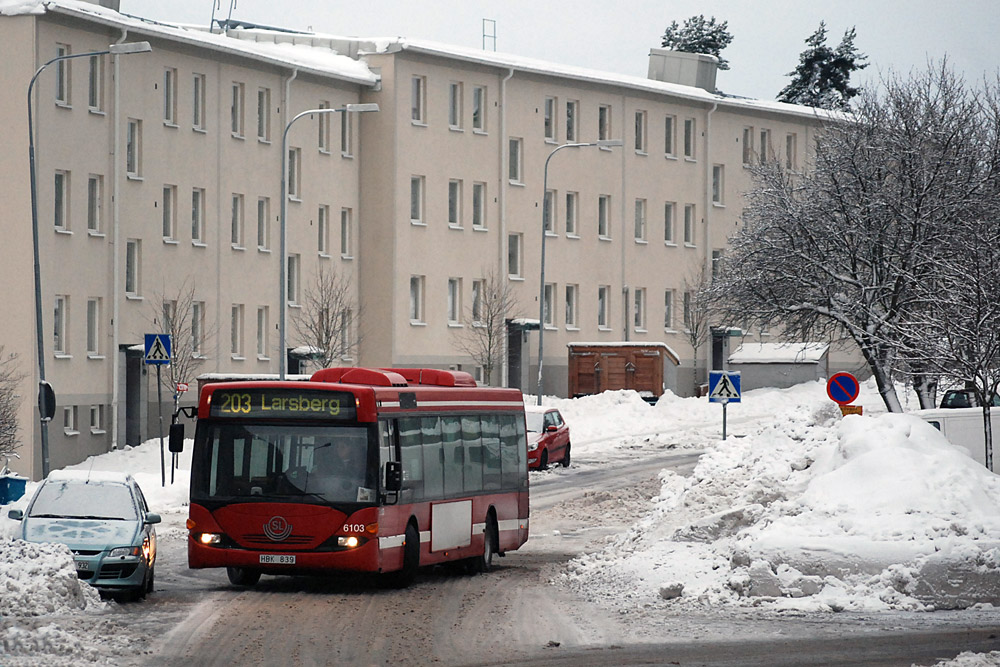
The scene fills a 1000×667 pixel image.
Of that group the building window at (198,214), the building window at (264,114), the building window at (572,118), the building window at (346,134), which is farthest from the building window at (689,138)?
the building window at (198,214)

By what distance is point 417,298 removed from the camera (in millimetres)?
65438

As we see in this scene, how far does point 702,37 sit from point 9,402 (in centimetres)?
7723

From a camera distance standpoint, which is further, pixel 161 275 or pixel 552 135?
pixel 552 135

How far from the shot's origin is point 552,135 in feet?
229

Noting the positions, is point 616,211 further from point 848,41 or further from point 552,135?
point 848,41

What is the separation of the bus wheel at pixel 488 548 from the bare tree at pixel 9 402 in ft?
76.4

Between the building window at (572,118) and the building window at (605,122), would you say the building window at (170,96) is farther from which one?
the building window at (605,122)

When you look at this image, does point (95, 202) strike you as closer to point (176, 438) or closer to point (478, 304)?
point (478, 304)

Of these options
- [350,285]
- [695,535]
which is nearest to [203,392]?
[695,535]

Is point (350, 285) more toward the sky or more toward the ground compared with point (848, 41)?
more toward the ground

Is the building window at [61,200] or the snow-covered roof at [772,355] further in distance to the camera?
the snow-covered roof at [772,355]

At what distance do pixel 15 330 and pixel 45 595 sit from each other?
34796mm

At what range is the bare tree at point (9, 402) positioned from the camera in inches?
1734

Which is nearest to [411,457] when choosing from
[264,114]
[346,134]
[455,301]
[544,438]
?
[544,438]
